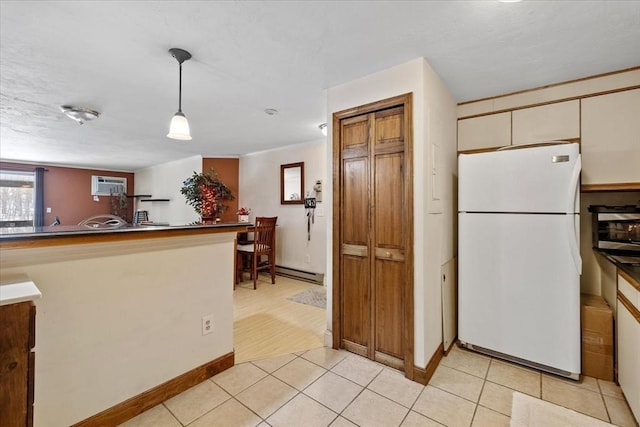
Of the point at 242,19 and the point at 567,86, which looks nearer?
the point at 242,19

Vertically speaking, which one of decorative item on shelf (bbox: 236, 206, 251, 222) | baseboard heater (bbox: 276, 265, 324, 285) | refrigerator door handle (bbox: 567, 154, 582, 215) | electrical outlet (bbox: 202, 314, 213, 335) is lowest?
baseboard heater (bbox: 276, 265, 324, 285)

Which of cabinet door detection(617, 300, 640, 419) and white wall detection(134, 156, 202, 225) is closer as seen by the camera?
cabinet door detection(617, 300, 640, 419)

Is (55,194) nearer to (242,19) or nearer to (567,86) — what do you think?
(242,19)

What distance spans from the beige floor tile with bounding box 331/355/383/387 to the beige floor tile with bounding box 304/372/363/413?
55 millimetres

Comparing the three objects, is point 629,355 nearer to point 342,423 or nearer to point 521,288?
point 521,288

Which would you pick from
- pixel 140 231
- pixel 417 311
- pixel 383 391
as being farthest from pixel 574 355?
pixel 140 231

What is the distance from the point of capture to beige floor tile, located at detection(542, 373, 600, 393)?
1809 mm

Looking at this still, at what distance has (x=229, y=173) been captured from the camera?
215 inches

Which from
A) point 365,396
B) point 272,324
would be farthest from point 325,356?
point 272,324

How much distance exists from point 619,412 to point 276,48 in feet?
9.84

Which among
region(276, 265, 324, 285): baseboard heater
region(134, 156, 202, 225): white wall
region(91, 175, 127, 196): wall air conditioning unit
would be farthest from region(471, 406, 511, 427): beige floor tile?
region(91, 175, 127, 196): wall air conditioning unit

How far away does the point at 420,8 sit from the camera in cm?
140

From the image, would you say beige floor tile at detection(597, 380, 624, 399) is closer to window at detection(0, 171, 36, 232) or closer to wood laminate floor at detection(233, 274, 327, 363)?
wood laminate floor at detection(233, 274, 327, 363)

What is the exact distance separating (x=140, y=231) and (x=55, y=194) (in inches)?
293
